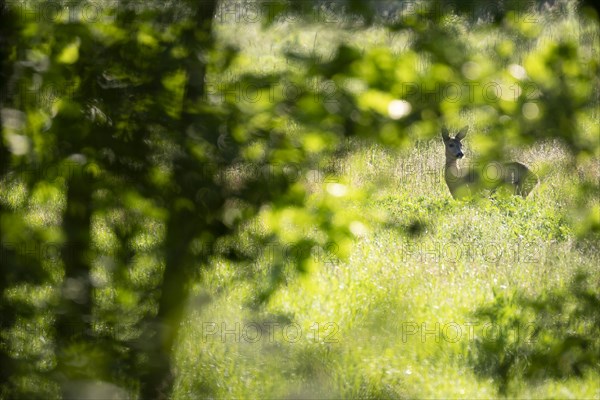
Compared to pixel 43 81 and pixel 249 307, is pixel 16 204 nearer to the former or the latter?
pixel 43 81

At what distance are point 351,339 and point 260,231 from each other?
0.73 m

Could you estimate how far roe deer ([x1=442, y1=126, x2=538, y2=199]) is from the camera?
231cm

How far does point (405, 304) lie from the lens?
2.83 metres

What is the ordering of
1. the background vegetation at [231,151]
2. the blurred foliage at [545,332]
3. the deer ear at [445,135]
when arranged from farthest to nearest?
the blurred foliage at [545,332] < the deer ear at [445,135] < the background vegetation at [231,151]

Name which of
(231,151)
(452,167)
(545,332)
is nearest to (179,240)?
(231,151)

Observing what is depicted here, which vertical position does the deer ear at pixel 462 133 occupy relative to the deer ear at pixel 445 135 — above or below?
above

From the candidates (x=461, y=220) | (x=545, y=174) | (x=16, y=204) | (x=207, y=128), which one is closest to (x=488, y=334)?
(x=461, y=220)

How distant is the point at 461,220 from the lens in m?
2.78

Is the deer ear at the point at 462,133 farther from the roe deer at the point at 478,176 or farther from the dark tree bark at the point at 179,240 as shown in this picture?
the dark tree bark at the point at 179,240

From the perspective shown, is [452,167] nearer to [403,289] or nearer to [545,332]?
[403,289]

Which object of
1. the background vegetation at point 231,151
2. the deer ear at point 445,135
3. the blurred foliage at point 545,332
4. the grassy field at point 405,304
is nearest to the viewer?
the background vegetation at point 231,151

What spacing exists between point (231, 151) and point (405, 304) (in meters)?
1.08

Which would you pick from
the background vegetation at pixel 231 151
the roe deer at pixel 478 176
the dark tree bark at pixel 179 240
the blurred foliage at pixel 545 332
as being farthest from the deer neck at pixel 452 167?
the dark tree bark at pixel 179 240

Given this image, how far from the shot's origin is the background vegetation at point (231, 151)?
2107mm
